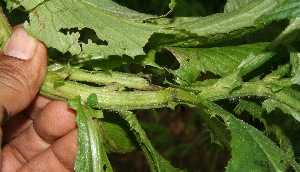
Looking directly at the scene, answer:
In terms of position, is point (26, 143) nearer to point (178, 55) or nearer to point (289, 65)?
point (178, 55)

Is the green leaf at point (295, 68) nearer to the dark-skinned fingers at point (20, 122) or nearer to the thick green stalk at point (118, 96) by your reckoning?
the thick green stalk at point (118, 96)

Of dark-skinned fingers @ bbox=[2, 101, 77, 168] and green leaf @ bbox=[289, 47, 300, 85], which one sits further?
dark-skinned fingers @ bbox=[2, 101, 77, 168]

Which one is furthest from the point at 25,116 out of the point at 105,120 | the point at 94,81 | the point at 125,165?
the point at 125,165

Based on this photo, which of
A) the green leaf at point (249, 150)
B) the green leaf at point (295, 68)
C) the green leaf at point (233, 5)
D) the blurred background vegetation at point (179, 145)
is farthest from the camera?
the blurred background vegetation at point (179, 145)

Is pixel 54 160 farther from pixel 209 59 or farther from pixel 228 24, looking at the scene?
pixel 228 24

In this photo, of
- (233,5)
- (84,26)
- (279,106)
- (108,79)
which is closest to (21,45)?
(84,26)

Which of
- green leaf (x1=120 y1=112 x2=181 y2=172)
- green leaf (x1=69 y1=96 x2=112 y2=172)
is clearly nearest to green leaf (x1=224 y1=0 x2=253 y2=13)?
green leaf (x1=120 y1=112 x2=181 y2=172)

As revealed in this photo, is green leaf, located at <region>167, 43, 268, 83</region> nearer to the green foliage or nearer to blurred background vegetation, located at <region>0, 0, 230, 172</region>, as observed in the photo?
the green foliage

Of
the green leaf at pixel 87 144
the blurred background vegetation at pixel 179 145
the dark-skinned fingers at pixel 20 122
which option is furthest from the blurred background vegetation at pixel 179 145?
the green leaf at pixel 87 144
